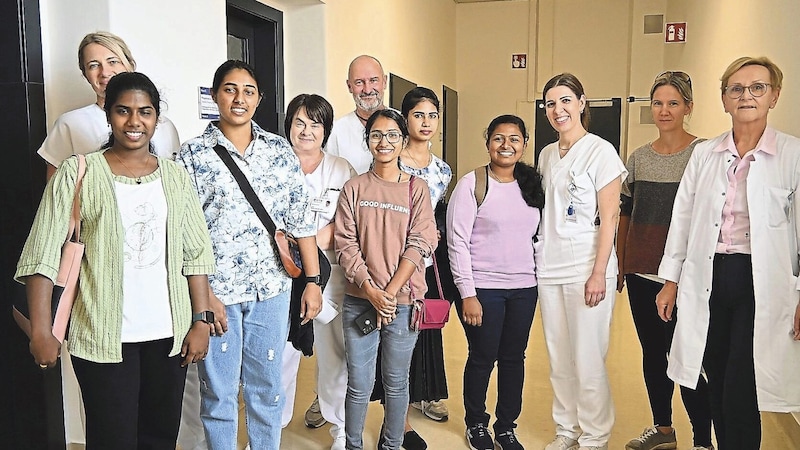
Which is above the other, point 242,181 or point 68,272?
point 242,181

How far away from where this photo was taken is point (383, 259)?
7.79ft

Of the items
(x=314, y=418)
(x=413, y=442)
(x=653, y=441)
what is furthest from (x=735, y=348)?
(x=314, y=418)

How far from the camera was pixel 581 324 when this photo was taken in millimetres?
2604

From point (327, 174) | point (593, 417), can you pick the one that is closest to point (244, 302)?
point (327, 174)

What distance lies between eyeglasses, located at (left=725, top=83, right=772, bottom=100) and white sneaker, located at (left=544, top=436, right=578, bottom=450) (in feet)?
4.99

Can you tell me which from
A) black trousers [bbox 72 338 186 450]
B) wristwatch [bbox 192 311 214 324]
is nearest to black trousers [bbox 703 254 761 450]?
wristwatch [bbox 192 311 214 324]

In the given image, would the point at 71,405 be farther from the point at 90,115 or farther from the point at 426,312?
the point at 426,312

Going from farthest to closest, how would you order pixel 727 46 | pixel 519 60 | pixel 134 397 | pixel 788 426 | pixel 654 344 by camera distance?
pixel 519 60 → pixel 727 46 → pixel 788 426 → pixel 654 344 → pixel 134 397

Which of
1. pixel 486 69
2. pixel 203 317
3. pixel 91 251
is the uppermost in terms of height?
pixel 486 69

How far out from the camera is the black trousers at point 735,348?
2162mm

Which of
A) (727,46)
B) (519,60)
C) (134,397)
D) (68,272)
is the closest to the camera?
(68,272)

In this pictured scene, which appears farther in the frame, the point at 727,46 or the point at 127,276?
the point at 727,46

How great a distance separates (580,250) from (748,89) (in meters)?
0.82

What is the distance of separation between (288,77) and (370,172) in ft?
7.44
